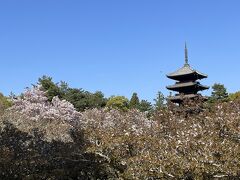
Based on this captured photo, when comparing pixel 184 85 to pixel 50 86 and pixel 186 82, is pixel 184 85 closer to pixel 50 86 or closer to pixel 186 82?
pixel 186 82

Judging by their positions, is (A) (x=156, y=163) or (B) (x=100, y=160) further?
(B) (x=100, y=160)

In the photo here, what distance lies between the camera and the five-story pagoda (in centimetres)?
4097

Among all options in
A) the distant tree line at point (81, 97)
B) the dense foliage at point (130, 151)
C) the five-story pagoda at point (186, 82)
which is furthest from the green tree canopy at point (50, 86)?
the dense foliage at point (130, 151)

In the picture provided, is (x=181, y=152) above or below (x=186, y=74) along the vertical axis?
below

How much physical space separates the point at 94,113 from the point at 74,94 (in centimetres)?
2015

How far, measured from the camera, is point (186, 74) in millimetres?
41219

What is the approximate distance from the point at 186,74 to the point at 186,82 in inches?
33.1

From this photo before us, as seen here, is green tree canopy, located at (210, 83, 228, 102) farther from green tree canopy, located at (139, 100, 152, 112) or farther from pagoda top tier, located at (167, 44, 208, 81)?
pagoda top tier, located at (167, 44, 208, 81)

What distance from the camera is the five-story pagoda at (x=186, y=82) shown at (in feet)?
134

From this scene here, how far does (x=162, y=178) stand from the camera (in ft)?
40.9

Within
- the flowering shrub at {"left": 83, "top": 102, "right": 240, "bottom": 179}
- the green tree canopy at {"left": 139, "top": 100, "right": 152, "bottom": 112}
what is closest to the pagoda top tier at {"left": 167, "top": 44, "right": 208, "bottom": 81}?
the green tree canopy at {"left": 139, "top": 100, "right": 152, "bottom": 112}

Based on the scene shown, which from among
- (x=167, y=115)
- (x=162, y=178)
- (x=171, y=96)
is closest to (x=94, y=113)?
(x=171, y=96)

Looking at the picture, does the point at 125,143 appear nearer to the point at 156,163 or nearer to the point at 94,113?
the point at 156,163

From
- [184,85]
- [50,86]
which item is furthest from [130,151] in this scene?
[50,86]
